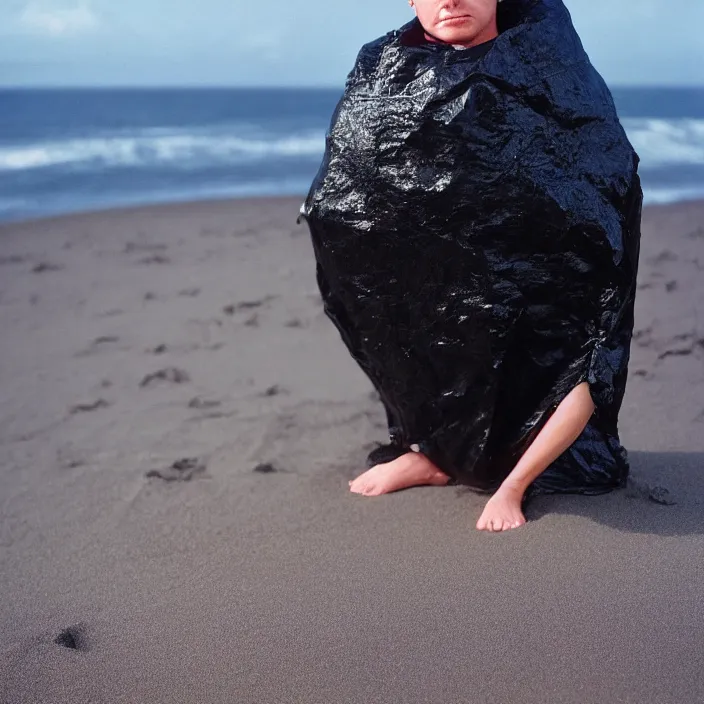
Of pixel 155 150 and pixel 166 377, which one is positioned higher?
pixel 155 150

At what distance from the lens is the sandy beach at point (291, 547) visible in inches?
80.0

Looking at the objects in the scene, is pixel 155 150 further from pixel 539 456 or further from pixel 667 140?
pixel 539 456

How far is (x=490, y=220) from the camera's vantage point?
8.16 feet

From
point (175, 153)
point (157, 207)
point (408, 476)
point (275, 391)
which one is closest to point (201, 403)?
point (275, 391)

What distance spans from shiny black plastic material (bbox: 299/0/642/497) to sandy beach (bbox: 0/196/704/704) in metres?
0.39

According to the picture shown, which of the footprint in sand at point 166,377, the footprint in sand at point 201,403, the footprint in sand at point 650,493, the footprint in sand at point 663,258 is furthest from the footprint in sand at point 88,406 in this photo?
the footprint in sand at point 663,258

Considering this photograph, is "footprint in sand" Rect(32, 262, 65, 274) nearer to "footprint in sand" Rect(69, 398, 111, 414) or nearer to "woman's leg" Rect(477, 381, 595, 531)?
"footprint in sand" Rect(69, 398, 111, 414)

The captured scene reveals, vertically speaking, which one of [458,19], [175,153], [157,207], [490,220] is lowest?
[157,207]

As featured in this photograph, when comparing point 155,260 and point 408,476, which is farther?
point 155,260

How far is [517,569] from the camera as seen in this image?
242 centimetres

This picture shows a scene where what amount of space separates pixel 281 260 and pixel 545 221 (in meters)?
4.31

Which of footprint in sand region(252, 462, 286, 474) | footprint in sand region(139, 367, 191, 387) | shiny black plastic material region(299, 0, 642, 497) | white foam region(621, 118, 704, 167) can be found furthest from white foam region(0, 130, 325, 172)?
shiny black plastic material region(299, 0, 642, 497)

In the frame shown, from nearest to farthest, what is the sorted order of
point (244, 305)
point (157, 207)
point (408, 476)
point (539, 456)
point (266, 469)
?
1. point (539, 456)
2. point (408, 476)
3. point (266, 469)
4. point (244, 305)
5. point (157, 207)

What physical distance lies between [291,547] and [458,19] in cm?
149
